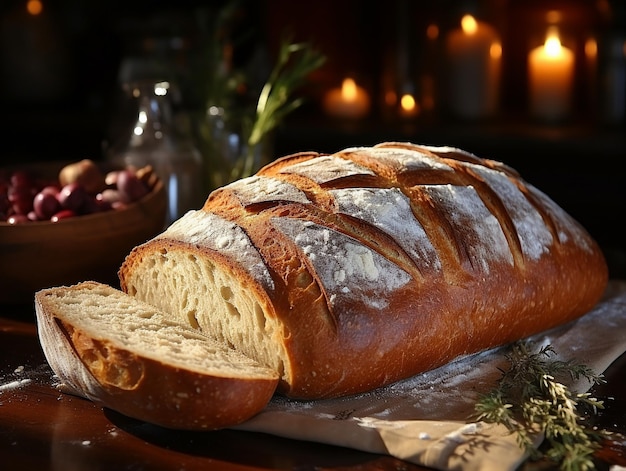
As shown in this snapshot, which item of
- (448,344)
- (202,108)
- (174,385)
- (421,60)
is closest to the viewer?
(174,385)

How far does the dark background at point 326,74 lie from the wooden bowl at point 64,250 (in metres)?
0.89

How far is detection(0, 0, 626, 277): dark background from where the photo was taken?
3477mm

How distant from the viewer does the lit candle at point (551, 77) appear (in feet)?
11.8

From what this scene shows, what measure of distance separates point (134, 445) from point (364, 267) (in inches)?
16.1

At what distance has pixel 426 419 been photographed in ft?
4.07

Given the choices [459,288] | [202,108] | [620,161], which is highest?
[202,108]

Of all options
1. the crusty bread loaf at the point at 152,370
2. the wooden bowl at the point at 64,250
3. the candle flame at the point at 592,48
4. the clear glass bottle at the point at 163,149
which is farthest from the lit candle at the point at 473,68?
the crusty bread loaf at the point at 152,370

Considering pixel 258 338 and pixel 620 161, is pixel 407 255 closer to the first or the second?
pixel 258 338

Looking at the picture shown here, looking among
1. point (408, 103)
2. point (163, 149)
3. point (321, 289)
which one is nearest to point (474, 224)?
point (321, 289)

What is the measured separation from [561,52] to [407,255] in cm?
246

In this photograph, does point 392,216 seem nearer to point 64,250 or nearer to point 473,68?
A: point 64,250

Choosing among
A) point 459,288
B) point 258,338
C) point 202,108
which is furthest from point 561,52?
point 258,338

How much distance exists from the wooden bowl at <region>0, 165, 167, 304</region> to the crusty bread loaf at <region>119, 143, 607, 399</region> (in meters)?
0.24

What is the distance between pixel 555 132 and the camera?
139 inches
